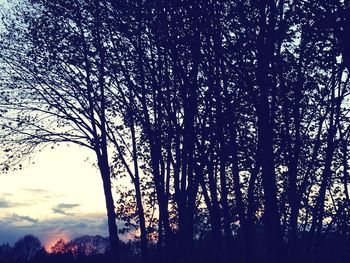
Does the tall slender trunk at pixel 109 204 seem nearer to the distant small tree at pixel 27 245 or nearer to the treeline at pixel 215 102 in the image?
the treeline at pixel 215 102

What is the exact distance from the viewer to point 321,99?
18.2 meters

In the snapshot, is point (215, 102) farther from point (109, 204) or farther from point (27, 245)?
point (27, 245)

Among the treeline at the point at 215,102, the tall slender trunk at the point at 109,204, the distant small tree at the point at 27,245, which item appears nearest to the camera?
the treeline at the point at 215,102

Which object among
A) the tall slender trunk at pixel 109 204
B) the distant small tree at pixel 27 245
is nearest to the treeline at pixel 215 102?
the tall slender trunk at pixel 109 204

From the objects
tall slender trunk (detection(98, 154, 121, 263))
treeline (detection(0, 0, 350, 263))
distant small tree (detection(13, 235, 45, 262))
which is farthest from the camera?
distant small tree (detection(13, 235, 45, 262))

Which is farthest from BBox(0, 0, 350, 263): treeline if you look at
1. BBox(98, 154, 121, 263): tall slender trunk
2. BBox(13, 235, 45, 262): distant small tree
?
BBox(13, 235, 45, 262): distant small tree

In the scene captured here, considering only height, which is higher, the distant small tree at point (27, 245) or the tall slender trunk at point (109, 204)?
the distant small tree at point (27, 245)

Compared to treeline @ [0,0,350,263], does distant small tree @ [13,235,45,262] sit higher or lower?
higher

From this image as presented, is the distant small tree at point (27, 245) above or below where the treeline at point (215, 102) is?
above

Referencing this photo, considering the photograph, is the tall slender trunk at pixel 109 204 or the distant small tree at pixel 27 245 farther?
the distant small tree at pixel 27 245

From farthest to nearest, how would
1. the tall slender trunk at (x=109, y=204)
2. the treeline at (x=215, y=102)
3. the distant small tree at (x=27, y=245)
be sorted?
the distant small tree at (x=27, y=245), the tall slender trunk at (x=109, y=204), the treeline at (x=215, y=102)

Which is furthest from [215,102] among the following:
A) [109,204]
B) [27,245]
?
[27,245]

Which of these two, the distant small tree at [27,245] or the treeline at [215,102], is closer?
the treeline at [215,102]

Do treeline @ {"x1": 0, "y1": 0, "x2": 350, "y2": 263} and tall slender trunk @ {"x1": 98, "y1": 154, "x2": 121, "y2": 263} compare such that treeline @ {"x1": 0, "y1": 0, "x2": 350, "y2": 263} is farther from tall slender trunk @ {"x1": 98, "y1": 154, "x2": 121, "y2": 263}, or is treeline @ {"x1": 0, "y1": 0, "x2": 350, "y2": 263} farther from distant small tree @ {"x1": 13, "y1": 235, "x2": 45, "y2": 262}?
distant small tree @ {"x1": 13, "y1": 235, "x2": 45, "y2": 262}
